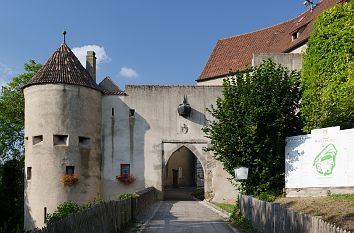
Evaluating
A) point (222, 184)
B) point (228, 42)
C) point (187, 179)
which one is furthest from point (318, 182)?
point (187, 179)

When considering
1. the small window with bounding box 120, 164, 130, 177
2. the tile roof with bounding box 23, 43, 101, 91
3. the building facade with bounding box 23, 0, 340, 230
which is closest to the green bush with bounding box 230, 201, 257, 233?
the building facade with bounding box 23, 0, 340, 230

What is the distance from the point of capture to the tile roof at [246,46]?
3247 cm

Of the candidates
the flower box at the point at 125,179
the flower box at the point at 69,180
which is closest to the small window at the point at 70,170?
the flower box at the point at 69,180

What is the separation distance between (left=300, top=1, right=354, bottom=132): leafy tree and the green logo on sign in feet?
10.2

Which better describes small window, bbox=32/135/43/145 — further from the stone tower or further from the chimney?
the chimney

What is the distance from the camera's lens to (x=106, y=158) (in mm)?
27516

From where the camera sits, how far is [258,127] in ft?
58.2

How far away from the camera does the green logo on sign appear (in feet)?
50.0

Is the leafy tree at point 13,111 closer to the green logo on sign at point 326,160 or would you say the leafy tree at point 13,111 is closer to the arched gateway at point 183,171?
the arched gateway at point 183,171

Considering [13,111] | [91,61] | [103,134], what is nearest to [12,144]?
[13,111]

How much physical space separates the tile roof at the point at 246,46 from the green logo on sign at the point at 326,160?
52.8 feet

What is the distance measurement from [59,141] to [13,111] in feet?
46.9

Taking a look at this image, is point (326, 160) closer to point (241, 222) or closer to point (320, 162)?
point (320, 162)

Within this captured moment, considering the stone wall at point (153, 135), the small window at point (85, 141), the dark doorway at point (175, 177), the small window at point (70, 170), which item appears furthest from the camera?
the dark doorway at point (175, 177)
